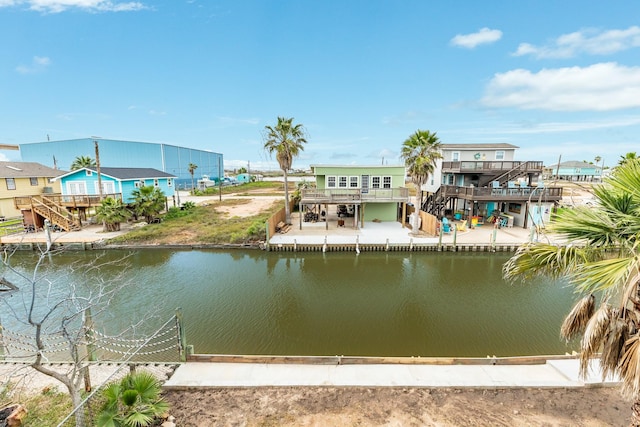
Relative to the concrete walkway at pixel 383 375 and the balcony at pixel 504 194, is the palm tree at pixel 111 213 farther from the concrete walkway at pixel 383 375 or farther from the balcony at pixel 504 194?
the balcony at pixel 504 194

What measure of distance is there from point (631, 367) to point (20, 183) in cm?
4022

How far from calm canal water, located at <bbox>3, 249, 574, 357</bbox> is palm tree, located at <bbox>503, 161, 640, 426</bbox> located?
5293 millimetres

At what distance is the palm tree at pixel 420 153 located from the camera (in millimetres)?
19859

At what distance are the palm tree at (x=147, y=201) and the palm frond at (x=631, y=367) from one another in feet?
93.0

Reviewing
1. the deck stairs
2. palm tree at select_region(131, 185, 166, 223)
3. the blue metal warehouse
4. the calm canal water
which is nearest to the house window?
palm tree at select_region(131, 185, 166, 223)

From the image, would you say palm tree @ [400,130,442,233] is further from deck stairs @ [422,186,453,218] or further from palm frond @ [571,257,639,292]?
palm frond @ [571,257,639,292]

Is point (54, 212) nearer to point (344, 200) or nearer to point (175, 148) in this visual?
point (344, 200)

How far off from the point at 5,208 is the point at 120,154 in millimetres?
40881

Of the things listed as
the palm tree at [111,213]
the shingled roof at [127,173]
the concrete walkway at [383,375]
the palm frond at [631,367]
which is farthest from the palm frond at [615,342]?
the shingled roof at [127,173]

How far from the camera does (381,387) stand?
6512mm

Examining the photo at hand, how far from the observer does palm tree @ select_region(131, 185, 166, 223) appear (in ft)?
82.3

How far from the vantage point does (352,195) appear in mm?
23062

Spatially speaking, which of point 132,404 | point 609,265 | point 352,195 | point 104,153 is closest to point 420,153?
point 352,195

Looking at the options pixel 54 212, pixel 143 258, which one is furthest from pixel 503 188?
pixel 54 212
